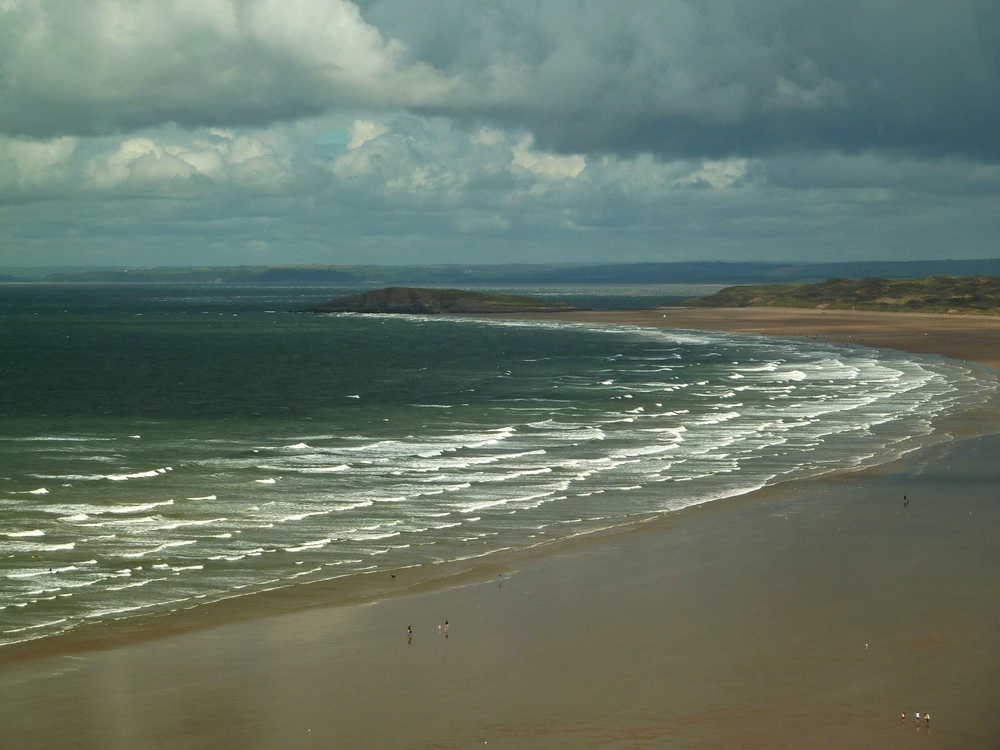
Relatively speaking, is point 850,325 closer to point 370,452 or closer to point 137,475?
point 370,452

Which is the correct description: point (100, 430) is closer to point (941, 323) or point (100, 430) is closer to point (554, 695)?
point (554, 695)

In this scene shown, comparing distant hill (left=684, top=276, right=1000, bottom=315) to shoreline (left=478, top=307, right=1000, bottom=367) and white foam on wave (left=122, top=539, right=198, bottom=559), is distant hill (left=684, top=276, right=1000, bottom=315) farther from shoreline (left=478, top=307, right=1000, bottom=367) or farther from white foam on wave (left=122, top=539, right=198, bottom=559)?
white foam on wave (left=122, top=539, right=198, bottom=559)

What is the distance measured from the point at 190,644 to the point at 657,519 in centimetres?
1513

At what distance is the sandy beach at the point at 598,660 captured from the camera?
16641 mm

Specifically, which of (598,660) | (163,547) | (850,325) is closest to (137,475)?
(163,547)

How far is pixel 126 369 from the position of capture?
8838cm

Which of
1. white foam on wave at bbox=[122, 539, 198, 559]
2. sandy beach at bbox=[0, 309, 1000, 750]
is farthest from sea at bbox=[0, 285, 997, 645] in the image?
sandy beach at bbox=[0, 309, 1000, 750]

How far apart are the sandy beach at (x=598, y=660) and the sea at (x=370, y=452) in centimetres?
308

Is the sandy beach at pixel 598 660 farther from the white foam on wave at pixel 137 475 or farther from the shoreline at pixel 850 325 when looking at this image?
the shoreline at pixel 850 325

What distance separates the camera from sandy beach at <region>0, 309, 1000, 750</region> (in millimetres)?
16641

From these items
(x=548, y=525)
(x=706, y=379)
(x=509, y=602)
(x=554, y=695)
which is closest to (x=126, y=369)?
(x=706, y=379)

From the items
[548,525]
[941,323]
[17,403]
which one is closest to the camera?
[548,525]

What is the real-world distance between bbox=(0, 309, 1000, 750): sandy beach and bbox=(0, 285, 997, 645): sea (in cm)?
308

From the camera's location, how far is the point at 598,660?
19.8 metres
